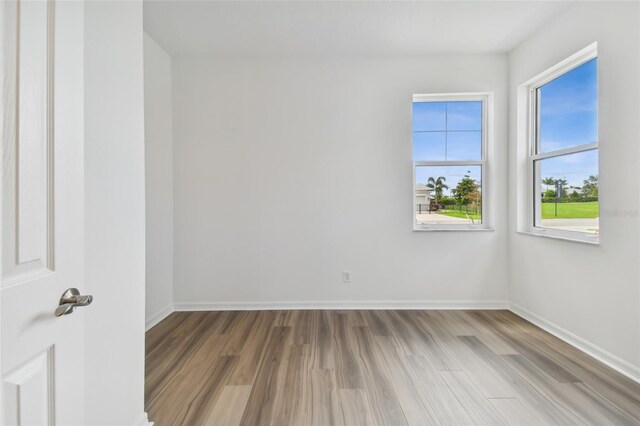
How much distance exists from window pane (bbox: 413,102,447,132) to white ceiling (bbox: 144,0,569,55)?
1.78ft

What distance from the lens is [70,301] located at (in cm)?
74

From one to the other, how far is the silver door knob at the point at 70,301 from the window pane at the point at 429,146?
A: 3125 mm

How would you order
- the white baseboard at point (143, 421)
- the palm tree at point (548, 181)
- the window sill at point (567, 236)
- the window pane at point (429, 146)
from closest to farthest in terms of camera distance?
the white baseboard at point (143, 421), the window sill at point (567, 236), the palm tree at point (548, 181), the window pane at point (429, 146)

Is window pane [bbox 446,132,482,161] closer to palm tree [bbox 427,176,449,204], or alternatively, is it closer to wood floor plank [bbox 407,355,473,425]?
palm tree [bbox 427,176,449,204]

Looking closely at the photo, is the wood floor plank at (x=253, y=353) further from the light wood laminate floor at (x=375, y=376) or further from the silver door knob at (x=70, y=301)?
the silver door knob at (x=70, y=301)

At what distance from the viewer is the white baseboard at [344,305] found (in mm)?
3137

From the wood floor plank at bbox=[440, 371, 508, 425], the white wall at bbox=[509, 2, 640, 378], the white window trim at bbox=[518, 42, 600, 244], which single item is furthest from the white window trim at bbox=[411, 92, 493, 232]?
the wood floor plank at bbox=[440, 371, 508, 425]

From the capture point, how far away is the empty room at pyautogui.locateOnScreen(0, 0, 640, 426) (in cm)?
75

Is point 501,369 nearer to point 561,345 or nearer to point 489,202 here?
point 561,345

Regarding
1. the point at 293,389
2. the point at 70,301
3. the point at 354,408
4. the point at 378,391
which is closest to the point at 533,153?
the point at 378,391

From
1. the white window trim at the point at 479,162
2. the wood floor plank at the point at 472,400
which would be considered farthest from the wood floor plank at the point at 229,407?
the white window trim at the point at 479,162

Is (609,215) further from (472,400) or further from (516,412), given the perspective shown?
(472,400)

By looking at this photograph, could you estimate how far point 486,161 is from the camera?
322 centimetres

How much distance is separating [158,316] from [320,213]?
195 cm
